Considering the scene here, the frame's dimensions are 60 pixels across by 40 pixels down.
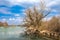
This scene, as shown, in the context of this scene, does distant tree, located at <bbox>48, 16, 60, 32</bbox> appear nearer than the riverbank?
No

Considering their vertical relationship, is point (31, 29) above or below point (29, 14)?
below

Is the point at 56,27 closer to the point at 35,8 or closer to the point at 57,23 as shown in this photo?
the point at 57,23

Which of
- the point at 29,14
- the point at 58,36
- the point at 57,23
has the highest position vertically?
the point at 29,14

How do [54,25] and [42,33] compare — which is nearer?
[54,25]

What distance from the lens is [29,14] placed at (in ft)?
117

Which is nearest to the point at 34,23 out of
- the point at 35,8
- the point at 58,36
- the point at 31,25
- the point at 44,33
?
the point at 31,25

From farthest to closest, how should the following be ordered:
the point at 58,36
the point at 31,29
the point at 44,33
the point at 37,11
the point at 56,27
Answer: the point at 37,11
the point at 31,29
the point at 44,33
the point at 56,27
the point at 58,36

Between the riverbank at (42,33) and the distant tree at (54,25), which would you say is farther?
the distant tree at (54,25)

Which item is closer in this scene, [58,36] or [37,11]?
[58,36]

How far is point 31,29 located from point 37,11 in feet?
12.8

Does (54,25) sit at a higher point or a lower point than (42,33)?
higher

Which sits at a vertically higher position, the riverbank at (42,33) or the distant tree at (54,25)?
the distant tree at (54,25)

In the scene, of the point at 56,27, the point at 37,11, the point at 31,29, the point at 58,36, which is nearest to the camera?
the point at 58,36

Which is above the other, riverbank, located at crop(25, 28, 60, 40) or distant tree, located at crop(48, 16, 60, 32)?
distant tree, located at crop(48, 16, 60, 32)
